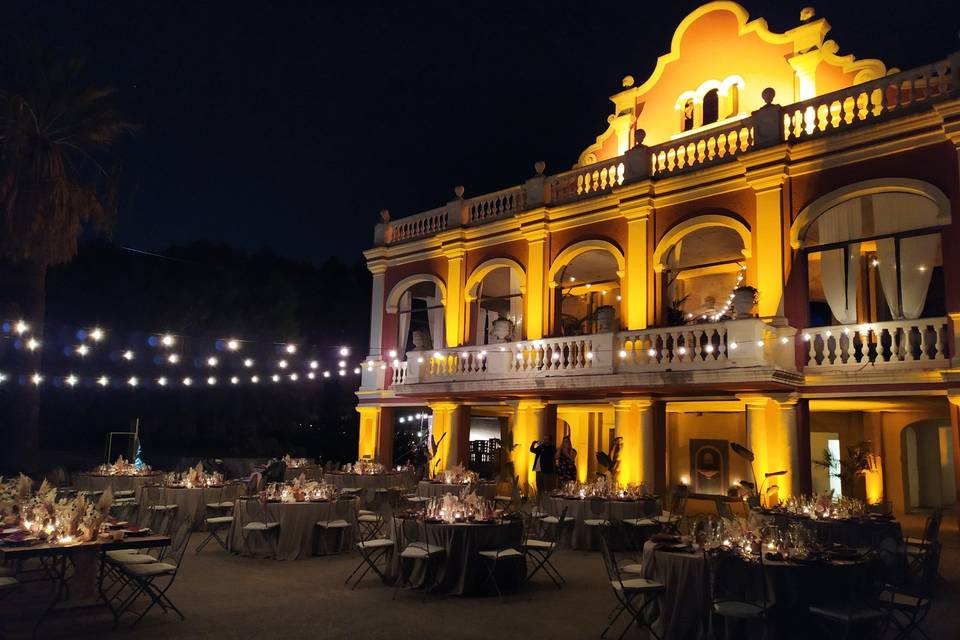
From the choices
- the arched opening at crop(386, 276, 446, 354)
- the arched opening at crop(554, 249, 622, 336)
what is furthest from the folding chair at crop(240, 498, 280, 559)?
the arched opening at crop(386, 276, 446, 354)

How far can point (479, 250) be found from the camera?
19.0 metres

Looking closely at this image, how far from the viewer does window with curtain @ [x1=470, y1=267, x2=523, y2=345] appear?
58.1 feet

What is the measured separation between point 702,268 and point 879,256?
4.95m

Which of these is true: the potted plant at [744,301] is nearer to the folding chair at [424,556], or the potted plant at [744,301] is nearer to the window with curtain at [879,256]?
the window with curtain at [879,256]

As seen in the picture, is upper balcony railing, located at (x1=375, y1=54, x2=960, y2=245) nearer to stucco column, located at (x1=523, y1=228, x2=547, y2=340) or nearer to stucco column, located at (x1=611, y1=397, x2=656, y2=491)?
stucco column, located at (x1=523, y1=228, x2=547, y2=340)

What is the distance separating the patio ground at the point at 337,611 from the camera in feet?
21.5

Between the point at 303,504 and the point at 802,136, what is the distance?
1074 centimetres

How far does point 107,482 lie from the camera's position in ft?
44.9

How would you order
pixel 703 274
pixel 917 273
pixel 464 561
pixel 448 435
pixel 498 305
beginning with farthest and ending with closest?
pixel 498 305 → pixel 703 274 → pixel 448 435 → pixel 917 273 → pixel 464 561

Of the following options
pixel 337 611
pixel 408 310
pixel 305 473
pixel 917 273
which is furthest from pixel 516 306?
pixel 337 611

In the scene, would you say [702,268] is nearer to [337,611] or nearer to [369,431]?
[369,431]

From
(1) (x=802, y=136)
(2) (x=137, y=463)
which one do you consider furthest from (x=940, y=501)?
(2) (x=137, y=463)

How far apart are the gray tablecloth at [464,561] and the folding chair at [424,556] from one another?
0.07ft

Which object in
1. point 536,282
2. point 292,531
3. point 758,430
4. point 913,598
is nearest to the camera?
point 913,598
